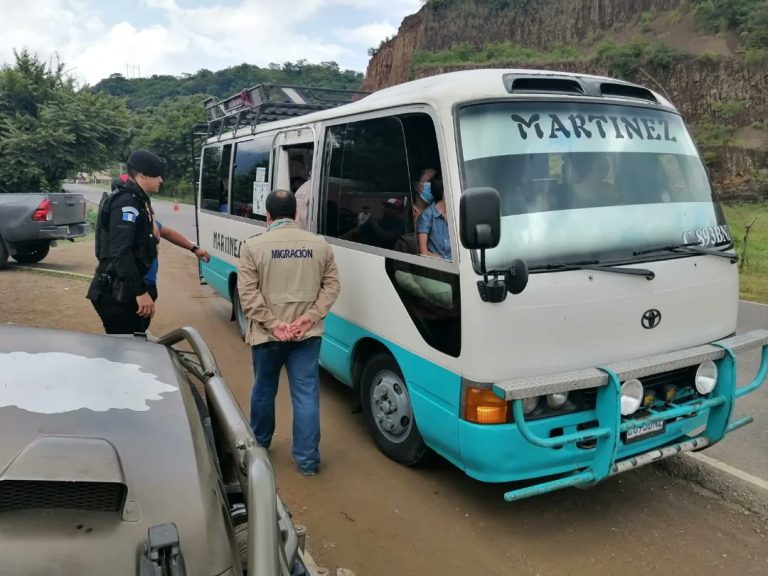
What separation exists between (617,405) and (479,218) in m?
1.19

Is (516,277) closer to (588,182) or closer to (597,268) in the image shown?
(597,268)

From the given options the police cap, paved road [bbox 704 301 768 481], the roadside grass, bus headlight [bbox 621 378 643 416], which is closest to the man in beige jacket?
the police cap

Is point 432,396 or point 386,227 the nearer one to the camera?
point 432,396

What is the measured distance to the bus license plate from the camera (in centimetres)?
333

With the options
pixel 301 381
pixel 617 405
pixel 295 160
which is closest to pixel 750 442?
pixel 617 405

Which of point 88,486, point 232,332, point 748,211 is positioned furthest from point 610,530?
point 748,211

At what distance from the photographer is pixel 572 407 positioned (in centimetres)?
327

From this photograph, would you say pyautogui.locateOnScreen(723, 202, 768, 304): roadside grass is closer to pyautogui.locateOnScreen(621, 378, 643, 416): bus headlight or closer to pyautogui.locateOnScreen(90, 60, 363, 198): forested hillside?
pyautogui.locateOnScreen(621, 378, 643, 416): bus headlight

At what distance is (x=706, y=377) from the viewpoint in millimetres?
3572

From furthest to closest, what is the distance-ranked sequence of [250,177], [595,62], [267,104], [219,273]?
[595,62], [219,273], [267,104], [250,177]

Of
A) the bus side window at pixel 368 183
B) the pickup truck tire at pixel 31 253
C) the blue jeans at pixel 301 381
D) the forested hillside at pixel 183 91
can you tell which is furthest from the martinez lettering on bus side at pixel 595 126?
the forested hillside at pixel 183 91

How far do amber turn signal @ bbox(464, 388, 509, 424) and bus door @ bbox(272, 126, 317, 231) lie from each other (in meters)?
2.34

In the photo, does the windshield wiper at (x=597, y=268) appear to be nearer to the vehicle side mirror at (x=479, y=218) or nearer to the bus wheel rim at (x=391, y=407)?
the vehicle side mirror at (x=479, y=218)

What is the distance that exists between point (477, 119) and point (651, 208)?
1173 mm
